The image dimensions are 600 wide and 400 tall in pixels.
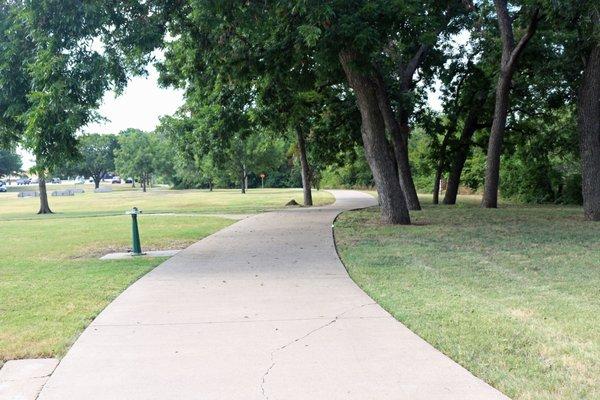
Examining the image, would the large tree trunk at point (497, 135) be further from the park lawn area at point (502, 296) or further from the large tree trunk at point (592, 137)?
the park lawn area at point (502, 296)

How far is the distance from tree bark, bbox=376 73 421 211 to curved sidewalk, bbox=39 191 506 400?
41.5 ft

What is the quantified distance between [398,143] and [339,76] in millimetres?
3938

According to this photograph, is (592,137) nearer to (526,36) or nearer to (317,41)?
(526,36)

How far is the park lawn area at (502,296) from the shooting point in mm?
4309

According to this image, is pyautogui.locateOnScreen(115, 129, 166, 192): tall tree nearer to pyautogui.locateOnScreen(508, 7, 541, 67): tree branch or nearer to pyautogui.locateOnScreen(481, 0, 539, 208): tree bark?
pyautogui.locateOnScreen(481, 0, 539, 208): tree bark

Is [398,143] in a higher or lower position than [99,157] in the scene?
lower

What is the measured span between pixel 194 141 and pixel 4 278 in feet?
57.9

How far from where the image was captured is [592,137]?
1582 centimetres

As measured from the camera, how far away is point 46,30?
10.7 m

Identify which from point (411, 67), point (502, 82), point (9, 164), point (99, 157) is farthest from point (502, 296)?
point (9, 164)

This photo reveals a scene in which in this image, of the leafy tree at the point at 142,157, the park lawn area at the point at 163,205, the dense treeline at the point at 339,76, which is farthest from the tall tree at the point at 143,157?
the dense treeline at the point at 339,76

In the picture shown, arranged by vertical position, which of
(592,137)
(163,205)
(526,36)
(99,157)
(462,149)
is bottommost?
(163,205)

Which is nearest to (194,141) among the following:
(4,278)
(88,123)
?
(88,123)

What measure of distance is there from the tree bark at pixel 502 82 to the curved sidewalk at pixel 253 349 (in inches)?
531
